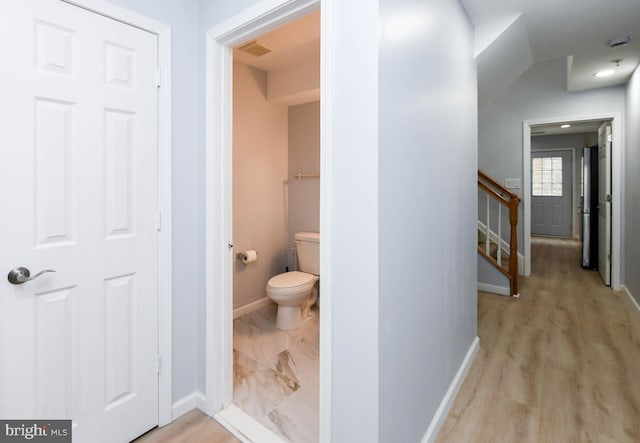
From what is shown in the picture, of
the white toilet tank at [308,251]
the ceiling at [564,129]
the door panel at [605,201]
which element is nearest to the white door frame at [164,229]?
the white toilet tank at [308,251]

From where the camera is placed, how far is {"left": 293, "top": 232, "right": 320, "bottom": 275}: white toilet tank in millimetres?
3123

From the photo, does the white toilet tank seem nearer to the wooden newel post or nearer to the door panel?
the wooden newel post

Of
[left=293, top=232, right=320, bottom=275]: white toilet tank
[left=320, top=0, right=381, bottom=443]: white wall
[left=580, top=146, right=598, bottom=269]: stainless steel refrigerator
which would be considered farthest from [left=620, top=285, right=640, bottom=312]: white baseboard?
[left=320, top=0, right=381, bottom=443]: white wall

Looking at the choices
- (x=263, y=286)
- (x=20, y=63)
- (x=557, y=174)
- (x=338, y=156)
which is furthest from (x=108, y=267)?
(x=557, y=174)

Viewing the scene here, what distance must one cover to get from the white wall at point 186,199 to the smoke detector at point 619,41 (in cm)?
309

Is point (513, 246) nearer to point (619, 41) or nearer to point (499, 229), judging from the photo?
point (499, 229)

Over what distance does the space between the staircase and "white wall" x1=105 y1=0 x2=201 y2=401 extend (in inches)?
129

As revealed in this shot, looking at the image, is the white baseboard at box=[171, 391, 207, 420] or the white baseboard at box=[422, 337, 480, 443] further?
the white baseboard at box=[171, 391, 207, 420]

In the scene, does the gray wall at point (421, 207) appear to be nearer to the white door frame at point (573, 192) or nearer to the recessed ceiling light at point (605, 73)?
the recessed ceiling light at point (605, 73)

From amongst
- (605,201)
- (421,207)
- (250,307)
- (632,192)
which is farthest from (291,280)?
(605,201)

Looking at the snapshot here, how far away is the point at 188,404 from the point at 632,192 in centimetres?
431

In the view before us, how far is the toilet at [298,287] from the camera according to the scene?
2.68m

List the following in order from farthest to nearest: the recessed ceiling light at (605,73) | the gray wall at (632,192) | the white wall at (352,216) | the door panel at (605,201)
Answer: the door panel at (605,201)
the recessed ceiling light at (605,73)
the gray wall at (632,192)
the white wall at (352,216)

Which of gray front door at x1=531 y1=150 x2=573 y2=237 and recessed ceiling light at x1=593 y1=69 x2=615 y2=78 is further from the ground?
recessed ceiling light at x1=593 y1=69 x2=615 y2=78
